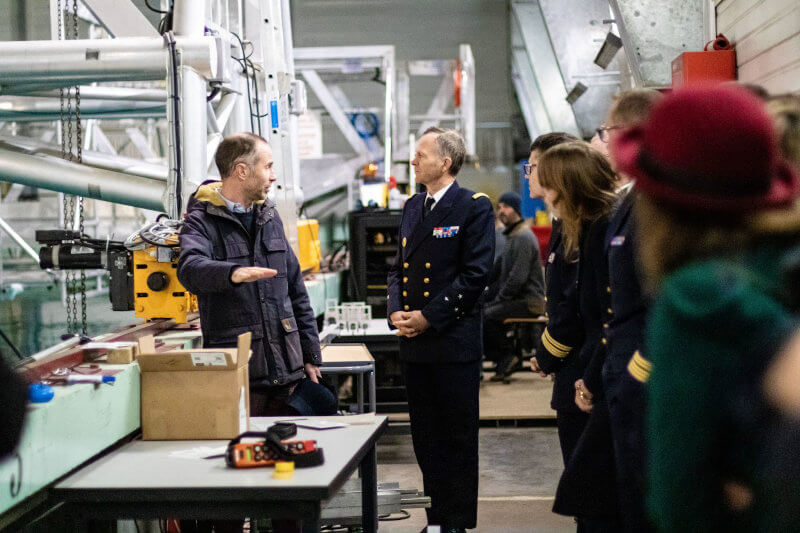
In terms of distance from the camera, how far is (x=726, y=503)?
116cm

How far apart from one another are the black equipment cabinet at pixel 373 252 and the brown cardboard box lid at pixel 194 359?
486 centimetres

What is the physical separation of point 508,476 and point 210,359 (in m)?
3.20

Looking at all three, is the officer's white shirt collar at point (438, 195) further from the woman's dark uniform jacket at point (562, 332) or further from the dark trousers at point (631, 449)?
the dark trousers at point (631, 449)

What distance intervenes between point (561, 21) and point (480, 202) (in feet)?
26.7

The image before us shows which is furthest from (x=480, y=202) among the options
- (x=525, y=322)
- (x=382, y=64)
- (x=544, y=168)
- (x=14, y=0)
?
(x=14, y=0)

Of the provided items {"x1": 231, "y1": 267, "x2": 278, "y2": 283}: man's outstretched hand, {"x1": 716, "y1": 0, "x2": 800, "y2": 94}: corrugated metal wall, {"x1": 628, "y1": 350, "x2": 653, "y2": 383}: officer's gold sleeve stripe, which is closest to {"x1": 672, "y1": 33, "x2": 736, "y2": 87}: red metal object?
{"x1": 716, "y1": 0, "x2": 800, "y2": 94}: corrugated metal wall

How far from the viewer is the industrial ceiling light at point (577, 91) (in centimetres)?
1146

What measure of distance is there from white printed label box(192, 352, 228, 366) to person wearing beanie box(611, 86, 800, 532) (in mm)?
2009

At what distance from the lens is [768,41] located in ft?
13.9

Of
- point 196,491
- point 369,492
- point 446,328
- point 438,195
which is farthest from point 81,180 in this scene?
point 196,491

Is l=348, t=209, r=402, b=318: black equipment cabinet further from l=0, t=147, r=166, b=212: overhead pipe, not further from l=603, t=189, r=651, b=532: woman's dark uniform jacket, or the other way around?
l=603, t=189, r=651, b=532: woman's dark uniform jacket

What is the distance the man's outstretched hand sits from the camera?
10.6ft

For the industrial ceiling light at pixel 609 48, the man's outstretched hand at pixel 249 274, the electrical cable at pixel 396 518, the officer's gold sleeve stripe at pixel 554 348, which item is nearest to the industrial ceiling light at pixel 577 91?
the industrial ceiling light at pixel 609 48

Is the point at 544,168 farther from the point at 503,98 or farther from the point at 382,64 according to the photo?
the point at 503,98
